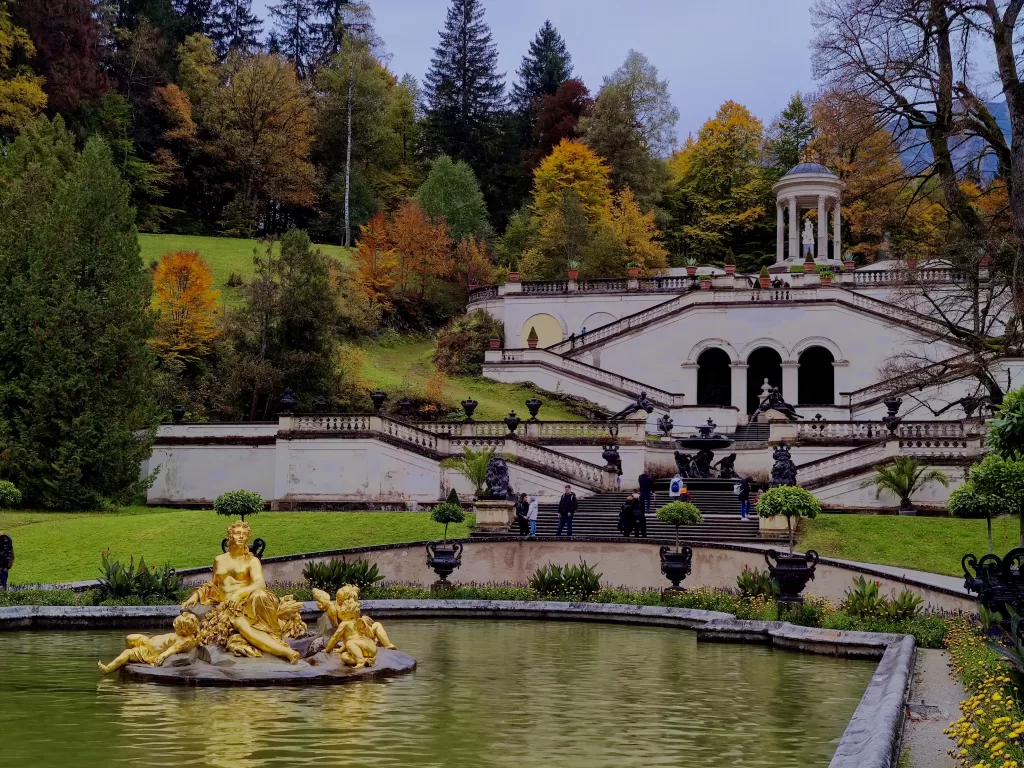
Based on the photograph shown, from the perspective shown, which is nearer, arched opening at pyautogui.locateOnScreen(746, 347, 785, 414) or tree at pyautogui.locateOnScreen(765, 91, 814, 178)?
arched opening at pyautogui.locateOnScreen(746, 347, 785, 414)

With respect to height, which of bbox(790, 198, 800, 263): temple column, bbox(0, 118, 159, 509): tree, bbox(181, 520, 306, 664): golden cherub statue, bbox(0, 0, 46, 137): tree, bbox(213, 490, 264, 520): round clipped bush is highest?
bbox(0, 0, 46, 137): tree

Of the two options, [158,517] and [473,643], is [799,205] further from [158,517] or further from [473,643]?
[473,643]

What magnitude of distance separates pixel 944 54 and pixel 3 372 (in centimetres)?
2617

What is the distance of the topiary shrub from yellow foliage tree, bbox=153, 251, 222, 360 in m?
10.3

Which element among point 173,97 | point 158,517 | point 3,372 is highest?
point 173,97

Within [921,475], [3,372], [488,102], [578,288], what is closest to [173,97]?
[488,102]

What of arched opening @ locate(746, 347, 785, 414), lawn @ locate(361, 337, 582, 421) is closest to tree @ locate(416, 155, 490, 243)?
lawn @ locate(361, 337, 582, 421)

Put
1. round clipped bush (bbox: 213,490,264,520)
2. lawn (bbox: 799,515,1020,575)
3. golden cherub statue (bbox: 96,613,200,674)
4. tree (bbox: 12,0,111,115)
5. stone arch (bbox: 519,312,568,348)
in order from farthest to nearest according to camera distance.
A: tree (bbox: 12,0,111,115) → stone arch (bbox: 519,312,568,348) → lawn (bbox: 799,515,1020,575) → round clipped bush (bbox: 213,490,264,520) → golden cherub statue (bbox: 96,613,200,674)

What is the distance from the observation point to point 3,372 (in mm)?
34844

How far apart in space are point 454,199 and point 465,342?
18099 millimetres

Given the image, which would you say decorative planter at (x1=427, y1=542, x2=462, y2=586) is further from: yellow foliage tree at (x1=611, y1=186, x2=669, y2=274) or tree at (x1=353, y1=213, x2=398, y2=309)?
yellow foliage tree at (x1=611, y1=186, x2=669, y2=274)

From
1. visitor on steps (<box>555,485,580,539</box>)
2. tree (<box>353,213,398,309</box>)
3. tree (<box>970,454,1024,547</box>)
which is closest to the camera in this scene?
tree (<box>970,454,1024,547</box>)

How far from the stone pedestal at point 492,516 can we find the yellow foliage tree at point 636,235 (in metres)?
33.2

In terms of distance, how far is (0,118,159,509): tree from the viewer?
33.8 metres
